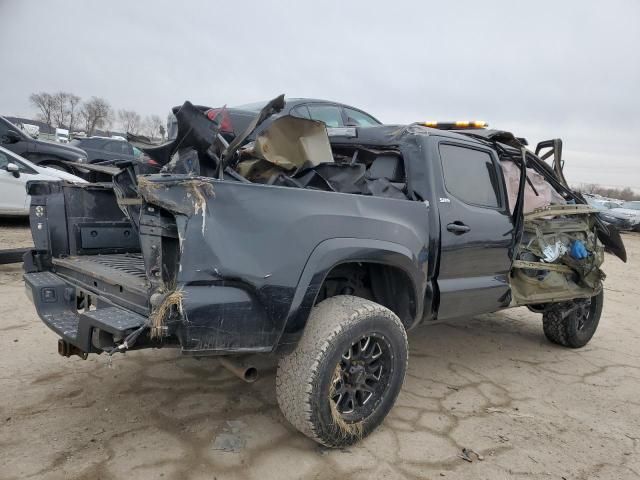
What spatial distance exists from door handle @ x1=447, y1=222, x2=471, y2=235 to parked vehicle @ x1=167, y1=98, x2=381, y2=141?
2.43m

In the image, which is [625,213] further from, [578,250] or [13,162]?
[13,162]

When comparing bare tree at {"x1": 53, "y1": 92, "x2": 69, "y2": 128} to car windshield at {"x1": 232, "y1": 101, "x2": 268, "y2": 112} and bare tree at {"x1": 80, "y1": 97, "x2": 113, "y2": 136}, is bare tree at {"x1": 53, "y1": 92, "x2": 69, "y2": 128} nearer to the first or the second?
bare tree at {"x1": 80, "y1": 97, "x2": 113, "y2": 136}

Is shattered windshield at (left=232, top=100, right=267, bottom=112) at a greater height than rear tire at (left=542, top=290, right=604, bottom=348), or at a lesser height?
greater

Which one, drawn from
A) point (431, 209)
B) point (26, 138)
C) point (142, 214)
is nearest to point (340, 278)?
point (431, 209)

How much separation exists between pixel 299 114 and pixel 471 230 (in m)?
3.62

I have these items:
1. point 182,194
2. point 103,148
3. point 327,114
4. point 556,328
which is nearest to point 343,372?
point 182,194

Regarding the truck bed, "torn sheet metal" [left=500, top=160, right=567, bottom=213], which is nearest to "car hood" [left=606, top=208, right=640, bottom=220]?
"torn sheet metal" [left=500, top=160, right=567, bottom=213]

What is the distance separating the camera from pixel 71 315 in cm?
274

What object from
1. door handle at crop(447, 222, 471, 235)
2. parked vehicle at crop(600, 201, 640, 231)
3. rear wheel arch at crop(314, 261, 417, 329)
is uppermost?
door handle at crop(447, 222, 471, 235)

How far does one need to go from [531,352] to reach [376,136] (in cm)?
278

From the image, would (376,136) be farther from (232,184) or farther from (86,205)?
(86,205)

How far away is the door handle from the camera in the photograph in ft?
10.9

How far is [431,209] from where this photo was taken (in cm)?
323

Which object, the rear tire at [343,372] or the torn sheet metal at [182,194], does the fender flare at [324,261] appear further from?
the torn sheet metal at [182,194]
